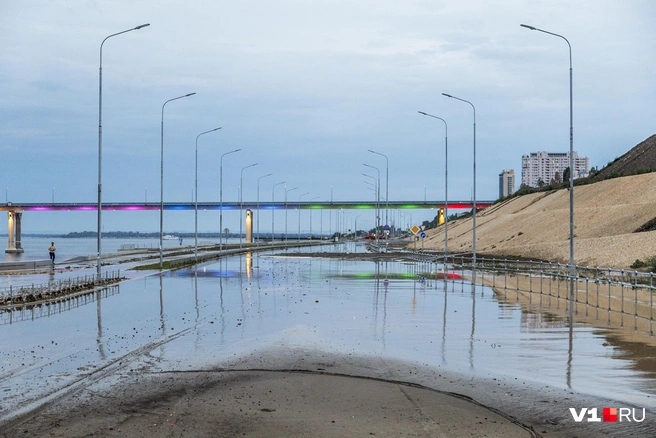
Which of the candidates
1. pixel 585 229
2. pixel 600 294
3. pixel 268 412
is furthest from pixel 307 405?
pixel 585 229

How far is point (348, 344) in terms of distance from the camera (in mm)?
16375

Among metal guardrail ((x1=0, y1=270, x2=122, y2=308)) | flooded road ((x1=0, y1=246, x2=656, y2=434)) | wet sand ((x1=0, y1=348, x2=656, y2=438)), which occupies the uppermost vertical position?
wet sand ((x1=0, y1=348, x2=656, y2=438))

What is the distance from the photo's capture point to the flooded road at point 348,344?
11938 millimetres

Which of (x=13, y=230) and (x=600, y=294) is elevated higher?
(x=13, y=230)

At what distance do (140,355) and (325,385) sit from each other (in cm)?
461

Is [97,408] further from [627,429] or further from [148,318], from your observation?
[148,318]

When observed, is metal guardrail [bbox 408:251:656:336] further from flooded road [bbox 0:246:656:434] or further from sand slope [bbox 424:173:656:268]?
sand slope [bbox 424:173:656:268]

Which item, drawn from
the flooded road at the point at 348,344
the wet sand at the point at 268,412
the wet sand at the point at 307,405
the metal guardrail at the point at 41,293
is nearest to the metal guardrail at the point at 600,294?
the flooded road at the point at 348,344

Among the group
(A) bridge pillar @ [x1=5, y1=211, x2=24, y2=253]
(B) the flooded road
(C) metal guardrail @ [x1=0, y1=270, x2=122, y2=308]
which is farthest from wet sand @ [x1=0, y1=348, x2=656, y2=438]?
(A) bridge pillar @ [x1=5, y1=211, x2=24, y2=253]

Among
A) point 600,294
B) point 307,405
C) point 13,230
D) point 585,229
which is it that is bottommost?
point 600,294

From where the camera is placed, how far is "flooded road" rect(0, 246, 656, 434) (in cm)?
1194

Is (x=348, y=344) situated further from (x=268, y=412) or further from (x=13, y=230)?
(x=13, y=230)

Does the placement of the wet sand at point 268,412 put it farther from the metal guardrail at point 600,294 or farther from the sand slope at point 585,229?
the sand slope at point 585,229

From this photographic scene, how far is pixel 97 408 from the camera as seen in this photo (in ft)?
33.5
